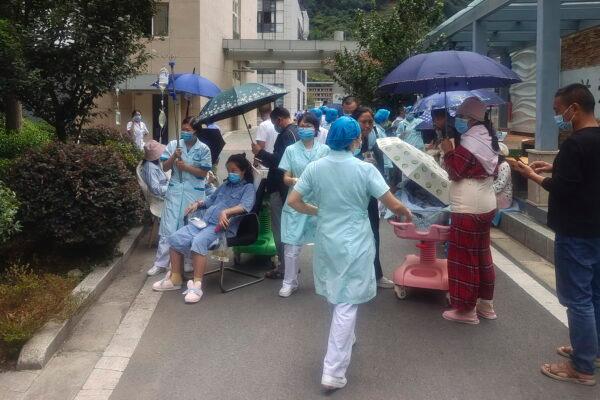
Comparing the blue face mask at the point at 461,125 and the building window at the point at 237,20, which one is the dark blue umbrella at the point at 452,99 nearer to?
the blue face mask at the point at 461,125

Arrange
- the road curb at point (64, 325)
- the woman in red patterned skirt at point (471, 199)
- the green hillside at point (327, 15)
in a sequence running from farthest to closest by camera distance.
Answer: the green hillside at point (327, 15)
the woman in red patterned skirt at point (471, 199)
the road curb at point (64, 325)

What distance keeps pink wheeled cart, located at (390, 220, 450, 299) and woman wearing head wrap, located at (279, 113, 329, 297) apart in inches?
32.8

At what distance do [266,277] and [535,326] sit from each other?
8.94 feet

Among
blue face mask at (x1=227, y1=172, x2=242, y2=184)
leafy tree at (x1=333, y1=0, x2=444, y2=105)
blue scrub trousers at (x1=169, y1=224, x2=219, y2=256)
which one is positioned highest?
leafy tree at (x1=333, y1=0, x2=444, y2=105)

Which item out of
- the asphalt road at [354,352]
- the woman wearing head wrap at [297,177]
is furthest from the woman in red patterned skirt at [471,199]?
the woman wearing head wrap at [297,177]

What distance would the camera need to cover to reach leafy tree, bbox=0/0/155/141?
793cm

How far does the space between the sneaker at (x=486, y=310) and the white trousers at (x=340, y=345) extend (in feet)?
5.74

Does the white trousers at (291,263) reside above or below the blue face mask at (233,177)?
below

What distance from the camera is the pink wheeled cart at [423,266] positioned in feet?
17.9

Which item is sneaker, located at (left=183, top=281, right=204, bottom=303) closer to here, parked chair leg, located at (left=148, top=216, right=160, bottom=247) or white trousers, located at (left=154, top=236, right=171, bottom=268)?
white trousers, located at (left=154, top=236, right=171, bottom=268)

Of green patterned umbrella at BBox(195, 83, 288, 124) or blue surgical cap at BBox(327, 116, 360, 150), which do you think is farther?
green patterned umbrella at BBox(195, 83, 288, 124)

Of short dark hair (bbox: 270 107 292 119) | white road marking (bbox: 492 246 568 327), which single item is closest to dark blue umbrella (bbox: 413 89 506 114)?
white road marking (bbox: 492 246 568 327)

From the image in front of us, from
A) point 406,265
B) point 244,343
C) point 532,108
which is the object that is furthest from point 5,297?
point 532,108

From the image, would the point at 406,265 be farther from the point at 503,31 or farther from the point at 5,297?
the point at 503,31
